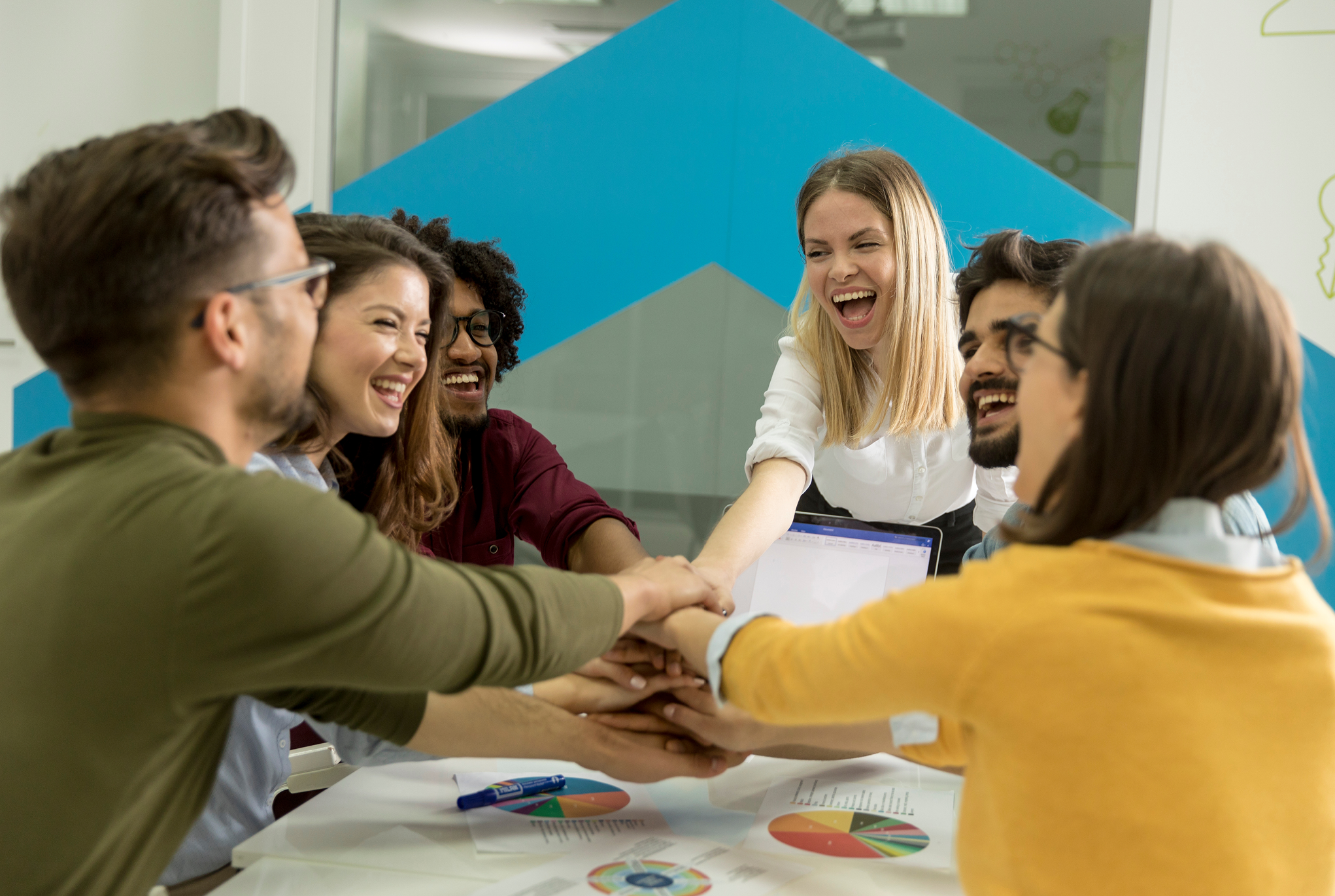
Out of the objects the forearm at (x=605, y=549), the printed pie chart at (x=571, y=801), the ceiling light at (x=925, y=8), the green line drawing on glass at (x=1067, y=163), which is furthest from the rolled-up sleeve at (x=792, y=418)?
the ceiling light at (x=925, y=8)

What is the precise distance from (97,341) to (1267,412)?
3.42 feet

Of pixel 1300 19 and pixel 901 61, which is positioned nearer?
pixel 1300 19

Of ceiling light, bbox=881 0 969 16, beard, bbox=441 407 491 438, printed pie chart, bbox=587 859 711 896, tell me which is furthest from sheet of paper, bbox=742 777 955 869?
ceiling light, bbox=881 0 969 16

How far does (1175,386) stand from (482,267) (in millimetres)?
2082

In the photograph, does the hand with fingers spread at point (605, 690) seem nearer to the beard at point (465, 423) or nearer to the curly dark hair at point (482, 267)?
the beard at point (465, 423)

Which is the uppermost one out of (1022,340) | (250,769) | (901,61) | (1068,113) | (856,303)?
(901,61)

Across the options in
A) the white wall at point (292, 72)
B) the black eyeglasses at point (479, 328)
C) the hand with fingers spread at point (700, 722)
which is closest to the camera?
the hand with fingers spread at point (700, 722)

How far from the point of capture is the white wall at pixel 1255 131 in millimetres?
3174

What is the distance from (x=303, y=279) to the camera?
1.06 meters

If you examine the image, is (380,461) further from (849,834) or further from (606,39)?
(606,39)

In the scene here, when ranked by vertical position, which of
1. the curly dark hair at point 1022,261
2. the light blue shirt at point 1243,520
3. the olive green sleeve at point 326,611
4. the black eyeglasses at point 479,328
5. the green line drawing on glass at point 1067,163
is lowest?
the olive green sleeve at point 326,611

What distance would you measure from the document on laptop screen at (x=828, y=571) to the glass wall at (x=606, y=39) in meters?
1.60

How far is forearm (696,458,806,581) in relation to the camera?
1867mm

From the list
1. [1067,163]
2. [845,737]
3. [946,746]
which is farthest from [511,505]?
[1067,163]
